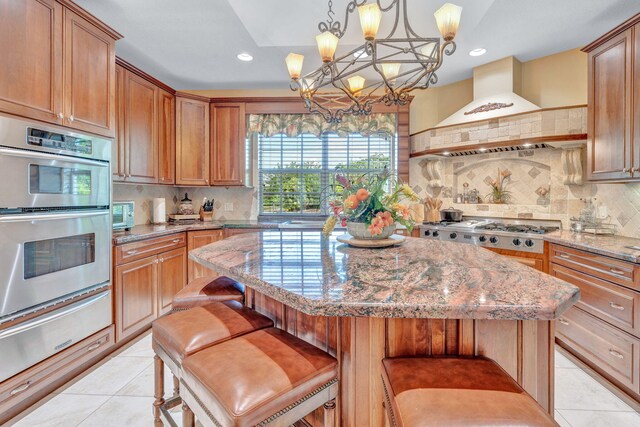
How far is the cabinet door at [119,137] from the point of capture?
2934 millimetres

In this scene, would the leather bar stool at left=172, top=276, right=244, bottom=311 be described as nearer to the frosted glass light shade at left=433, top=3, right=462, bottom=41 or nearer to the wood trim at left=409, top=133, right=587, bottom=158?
the frosted glass light shade at left=433, top=3, right=462, bottom=41

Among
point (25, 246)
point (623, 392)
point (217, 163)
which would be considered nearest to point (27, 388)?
point (25, 246)

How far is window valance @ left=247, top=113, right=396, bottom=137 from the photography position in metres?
4.16

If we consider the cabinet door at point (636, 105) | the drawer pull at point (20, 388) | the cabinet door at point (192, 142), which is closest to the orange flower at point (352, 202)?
the cabinet door at point (636, 105)

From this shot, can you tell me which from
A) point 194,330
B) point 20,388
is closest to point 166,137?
point 20,388

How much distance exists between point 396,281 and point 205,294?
1.17 metres

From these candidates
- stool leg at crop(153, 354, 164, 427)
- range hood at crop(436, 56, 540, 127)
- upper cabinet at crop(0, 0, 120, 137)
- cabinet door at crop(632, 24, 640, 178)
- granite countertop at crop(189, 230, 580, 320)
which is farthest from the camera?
range hood at crop(436, 56, 540, 127)

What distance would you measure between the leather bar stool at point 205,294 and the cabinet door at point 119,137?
1732mm

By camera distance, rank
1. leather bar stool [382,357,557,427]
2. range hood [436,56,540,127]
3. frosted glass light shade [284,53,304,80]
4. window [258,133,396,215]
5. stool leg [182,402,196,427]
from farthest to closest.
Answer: window [258,133,396,215], range hood [436,56,540,127], frosted glass light shade [284,53,304,80], stool leg [182,402,196,427], leather bar stool [382,357,557,427]

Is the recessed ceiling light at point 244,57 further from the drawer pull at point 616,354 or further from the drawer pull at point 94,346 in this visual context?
the drawer pull at point 616,354

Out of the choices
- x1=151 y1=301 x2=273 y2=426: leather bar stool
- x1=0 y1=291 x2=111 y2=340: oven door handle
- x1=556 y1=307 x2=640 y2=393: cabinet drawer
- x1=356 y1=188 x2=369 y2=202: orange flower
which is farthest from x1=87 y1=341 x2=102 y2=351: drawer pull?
x1=556 y1=307 x2=640 y2=393: cabinet drawer

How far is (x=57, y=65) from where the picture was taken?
2047mm

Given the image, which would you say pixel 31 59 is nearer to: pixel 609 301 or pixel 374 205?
pixel 374 205

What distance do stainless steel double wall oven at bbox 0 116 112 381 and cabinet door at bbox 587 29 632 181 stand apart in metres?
3.94
